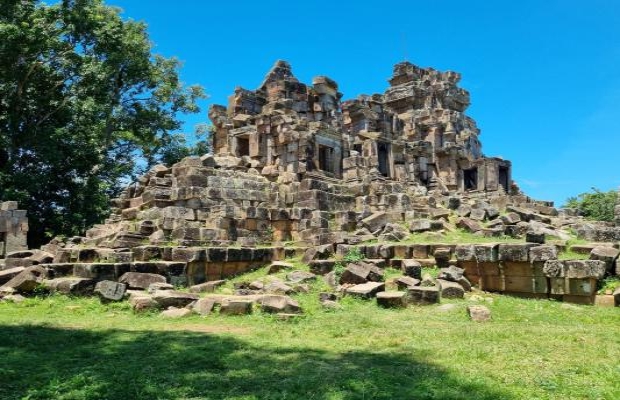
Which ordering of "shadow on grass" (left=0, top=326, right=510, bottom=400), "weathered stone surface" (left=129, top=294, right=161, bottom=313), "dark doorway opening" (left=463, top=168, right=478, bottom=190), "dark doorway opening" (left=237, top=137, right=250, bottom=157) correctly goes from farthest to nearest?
"dark doorway opening" (left=463, top=168, right=478, bottom=190) < "dark doorway opening" (left=237, top=137, right=250, bottom=157) < "weathered stone surface" (left=129, top=294, right=161, bottom=313) < "shadow on grass" (left=0, top=326, right=510, bottom=400)

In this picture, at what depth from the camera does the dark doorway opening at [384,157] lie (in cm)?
2450

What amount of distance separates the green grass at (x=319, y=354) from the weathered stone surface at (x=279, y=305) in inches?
10.1

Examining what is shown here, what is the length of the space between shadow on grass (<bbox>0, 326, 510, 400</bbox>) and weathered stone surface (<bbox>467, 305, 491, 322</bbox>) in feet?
9.22

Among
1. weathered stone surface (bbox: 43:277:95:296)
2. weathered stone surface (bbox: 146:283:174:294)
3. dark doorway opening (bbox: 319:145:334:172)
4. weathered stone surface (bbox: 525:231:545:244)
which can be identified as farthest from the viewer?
dark doorway opening (bbox: 319:145:334:172)

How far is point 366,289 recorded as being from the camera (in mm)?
11398

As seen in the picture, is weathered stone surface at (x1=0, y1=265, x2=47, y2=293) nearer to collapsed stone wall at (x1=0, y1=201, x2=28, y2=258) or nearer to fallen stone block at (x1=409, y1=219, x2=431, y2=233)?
collapsed stone wall at (x1=0, y1=201, x2=28, y2=258)

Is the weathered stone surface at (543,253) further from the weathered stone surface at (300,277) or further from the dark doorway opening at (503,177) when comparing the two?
the dark doorway opening at (503,177)

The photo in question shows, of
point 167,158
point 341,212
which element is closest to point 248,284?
point 341,212

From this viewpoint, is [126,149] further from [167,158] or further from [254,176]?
[254,176]

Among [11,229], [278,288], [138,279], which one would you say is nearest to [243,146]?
[11,229]

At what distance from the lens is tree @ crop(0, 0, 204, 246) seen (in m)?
23.5

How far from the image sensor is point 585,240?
13.7 metres

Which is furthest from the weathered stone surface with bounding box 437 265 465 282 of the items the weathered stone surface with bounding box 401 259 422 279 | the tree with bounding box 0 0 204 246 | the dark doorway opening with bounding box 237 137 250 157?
the tree with bounding box 0 0 204 246

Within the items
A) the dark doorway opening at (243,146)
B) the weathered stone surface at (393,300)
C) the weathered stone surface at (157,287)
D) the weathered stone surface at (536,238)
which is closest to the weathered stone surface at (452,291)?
the weathered stone surface at (393,300)
